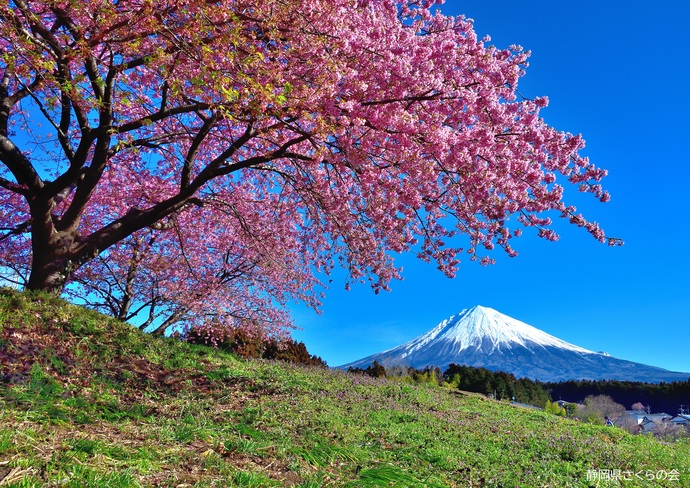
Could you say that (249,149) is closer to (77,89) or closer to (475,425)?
(77,89)

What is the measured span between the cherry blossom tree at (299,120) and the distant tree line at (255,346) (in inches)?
194

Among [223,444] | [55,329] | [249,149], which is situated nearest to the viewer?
[223,444]

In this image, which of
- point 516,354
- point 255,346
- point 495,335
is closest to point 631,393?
point 255,346

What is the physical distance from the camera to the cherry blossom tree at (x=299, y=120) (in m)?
6.60

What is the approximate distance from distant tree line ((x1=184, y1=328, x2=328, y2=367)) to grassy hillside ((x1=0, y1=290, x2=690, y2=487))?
5180 mm

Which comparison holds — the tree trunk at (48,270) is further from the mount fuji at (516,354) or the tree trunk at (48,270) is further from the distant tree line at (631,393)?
the mount fuji at (516,354)

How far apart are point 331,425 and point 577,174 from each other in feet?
23.9

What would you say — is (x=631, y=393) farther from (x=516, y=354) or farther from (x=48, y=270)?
(x=516, y=354)

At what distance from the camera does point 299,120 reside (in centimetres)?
1006

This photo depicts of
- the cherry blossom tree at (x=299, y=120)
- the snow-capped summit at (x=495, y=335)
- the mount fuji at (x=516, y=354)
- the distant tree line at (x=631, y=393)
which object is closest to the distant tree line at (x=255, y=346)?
the cherry blossom tree at (x=299, y=120)

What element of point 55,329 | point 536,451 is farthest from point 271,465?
point 55,329

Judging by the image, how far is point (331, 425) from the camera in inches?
302

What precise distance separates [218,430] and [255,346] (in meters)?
13.9

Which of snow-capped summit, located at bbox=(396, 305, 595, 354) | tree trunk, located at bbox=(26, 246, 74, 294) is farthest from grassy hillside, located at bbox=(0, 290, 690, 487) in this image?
snow-capped summit, located at bbox=(396, 305, 595, 354)
